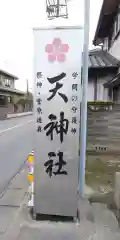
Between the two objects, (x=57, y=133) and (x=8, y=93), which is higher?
(x=8, y=93)

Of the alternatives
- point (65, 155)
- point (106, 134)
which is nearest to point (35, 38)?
point (65, 155)

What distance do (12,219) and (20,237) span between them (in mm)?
614

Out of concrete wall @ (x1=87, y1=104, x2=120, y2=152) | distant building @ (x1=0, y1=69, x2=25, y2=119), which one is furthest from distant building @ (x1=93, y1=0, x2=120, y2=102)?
distant building @ (x1=0, y1=69, x2=25, y2=119)

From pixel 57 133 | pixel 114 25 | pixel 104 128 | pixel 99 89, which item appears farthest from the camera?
pixel 114 25

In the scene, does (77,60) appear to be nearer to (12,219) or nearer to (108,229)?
(108,229)

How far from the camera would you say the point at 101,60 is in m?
9.73

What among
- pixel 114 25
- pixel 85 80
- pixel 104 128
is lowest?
pixel 104 128

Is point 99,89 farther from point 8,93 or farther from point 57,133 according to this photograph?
point 8,93

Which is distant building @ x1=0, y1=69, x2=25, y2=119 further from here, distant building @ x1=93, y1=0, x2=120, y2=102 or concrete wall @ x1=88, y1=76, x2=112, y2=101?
concrete wall @ x1=88, y1=76, x2=112, y2=101

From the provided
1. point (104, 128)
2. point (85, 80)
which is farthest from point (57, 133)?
point (104, 128)

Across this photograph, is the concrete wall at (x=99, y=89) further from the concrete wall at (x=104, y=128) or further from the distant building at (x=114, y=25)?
the concrete wall at (x=104, y=128)

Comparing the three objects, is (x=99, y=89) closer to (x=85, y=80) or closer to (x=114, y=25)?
(x=114, y=25)

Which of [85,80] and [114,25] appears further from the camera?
[114,25]

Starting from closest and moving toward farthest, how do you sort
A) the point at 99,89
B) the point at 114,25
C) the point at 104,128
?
the point at 104,128, the point at 99,89, the point at 114,25
